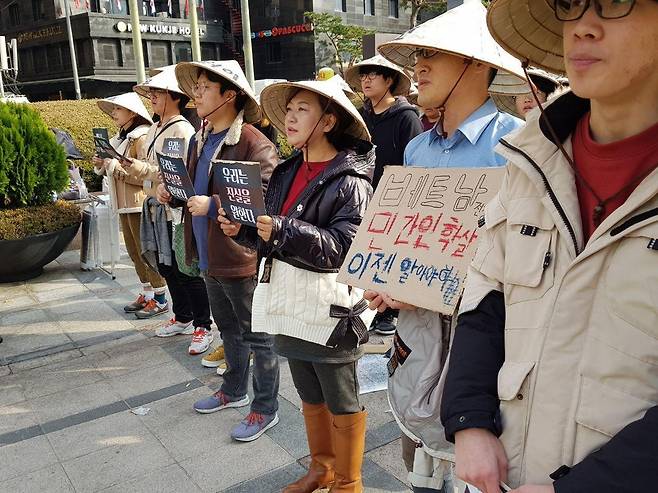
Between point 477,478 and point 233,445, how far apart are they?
2.19m

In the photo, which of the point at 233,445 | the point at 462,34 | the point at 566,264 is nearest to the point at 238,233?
the point at 233,445

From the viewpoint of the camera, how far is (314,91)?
2.57m

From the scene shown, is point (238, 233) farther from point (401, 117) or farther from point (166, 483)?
point (401, 117)

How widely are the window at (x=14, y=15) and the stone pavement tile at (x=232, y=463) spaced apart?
130 ft

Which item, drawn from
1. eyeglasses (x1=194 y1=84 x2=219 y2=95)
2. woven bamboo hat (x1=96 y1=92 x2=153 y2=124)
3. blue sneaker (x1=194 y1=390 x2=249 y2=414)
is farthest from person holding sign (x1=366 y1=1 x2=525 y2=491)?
woven bamboo hat (x1=96 y1=92 x2=153 y2=124)

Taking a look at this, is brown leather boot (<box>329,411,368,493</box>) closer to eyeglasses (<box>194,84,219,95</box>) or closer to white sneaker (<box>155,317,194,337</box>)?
eyeglasses (<box>194,84,219,95</box>)

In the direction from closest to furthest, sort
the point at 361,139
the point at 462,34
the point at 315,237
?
the point at 462,34, the point at 315,237, the point at 361,139

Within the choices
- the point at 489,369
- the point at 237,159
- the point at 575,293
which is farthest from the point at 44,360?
the point at 575,293

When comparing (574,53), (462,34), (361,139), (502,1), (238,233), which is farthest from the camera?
(238,233)

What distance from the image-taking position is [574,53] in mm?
1163

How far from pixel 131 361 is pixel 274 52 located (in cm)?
3230

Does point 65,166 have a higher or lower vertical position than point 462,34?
lower

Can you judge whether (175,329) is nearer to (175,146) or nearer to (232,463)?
(175,146)

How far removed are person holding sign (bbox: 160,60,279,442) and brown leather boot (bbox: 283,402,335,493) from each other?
57cm
